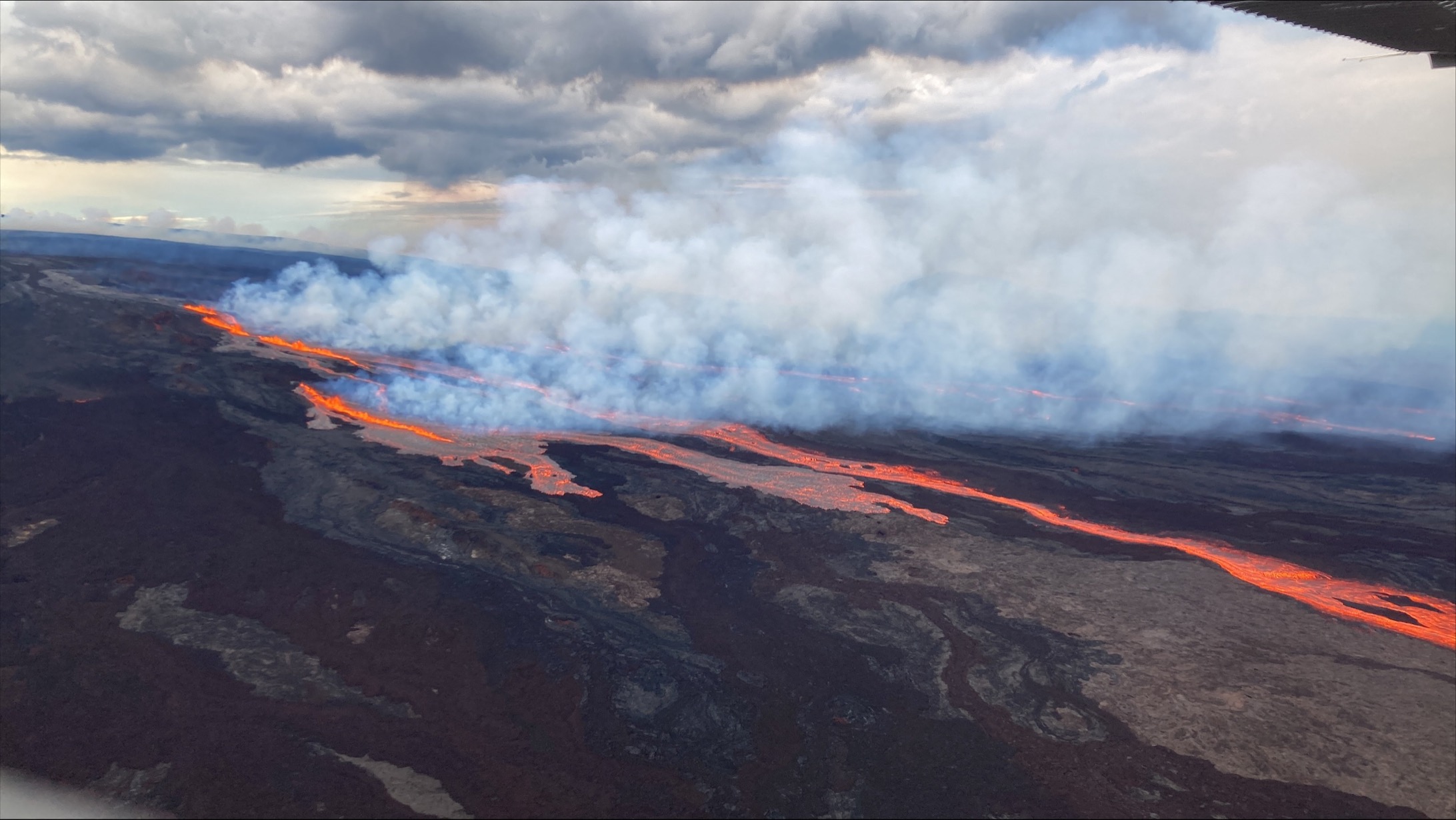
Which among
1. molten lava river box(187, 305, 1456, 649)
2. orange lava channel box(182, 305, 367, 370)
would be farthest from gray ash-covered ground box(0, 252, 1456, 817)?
orange lava channel box(182, 305, 367, 370)

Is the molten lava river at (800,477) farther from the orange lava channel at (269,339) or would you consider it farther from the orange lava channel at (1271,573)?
the orange lava channel at (269,339)

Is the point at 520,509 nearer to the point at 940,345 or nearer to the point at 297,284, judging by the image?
the point at 940,345

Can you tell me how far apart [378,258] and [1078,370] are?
241 ft

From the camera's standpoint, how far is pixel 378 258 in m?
67.8

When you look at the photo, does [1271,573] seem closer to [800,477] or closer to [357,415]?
[800,477]

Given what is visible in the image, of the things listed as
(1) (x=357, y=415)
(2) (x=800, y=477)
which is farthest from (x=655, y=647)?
(1) (x=357, y=415)

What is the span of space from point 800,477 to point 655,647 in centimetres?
1810

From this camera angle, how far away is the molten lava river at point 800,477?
80.9 ft

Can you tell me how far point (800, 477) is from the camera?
36.5 m

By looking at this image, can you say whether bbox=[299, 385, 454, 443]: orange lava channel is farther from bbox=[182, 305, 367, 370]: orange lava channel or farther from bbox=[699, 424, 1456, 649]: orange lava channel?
bbox=[699, 424, 1456, 649]: orange lava channel

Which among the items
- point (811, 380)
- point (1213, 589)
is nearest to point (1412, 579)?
point (1213, 589)

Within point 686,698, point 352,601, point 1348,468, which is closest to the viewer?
point 686,698

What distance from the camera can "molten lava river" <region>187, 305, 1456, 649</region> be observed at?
24.7 metres

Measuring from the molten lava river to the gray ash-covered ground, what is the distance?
1.21 m
